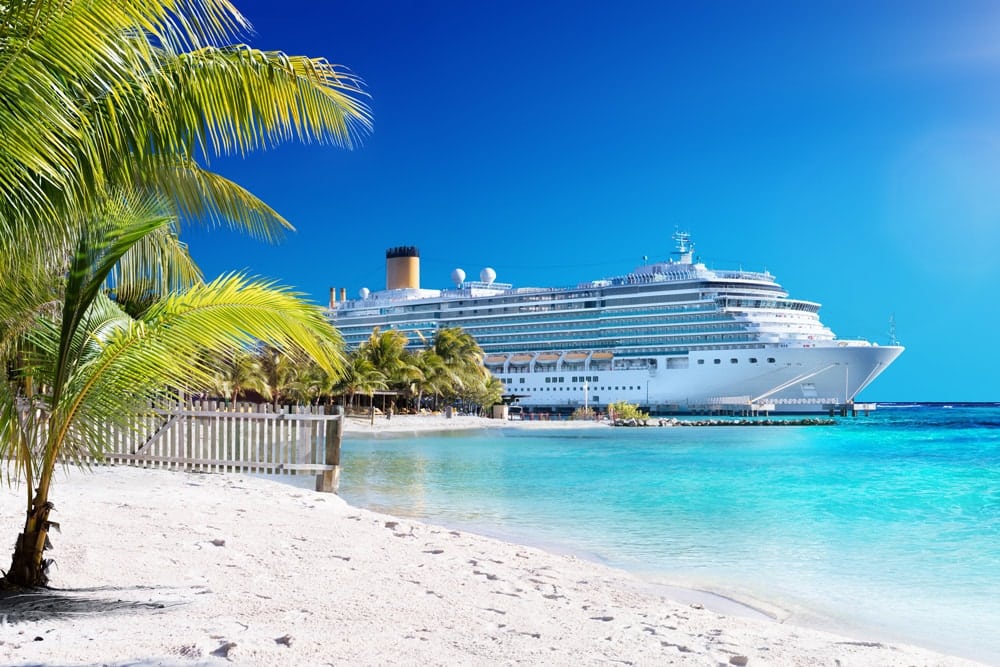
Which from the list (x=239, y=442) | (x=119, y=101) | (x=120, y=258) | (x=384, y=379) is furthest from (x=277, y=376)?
(x=119, y=101)

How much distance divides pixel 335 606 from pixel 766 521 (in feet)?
26.6

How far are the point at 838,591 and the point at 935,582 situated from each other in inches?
45.7

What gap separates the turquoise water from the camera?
21.5 ft

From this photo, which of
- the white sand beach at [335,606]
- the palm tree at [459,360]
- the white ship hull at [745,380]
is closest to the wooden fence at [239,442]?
the white sand beach at [335,606]

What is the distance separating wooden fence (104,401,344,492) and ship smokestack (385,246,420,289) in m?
75.7

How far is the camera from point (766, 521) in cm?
1134

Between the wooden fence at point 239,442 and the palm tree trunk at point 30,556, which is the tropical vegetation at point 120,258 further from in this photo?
the wooden fence at point 239,442

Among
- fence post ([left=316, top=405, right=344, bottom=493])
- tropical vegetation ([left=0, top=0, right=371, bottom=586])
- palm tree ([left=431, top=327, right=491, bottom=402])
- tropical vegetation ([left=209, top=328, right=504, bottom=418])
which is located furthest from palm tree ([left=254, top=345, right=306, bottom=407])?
tropical vegetation ([left=0, top=0, right=371, bottom=586])

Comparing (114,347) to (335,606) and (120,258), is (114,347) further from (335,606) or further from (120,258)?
(335,606)

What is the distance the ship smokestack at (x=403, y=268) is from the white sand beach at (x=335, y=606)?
8047 centimetres

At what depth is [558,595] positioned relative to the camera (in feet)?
18.0

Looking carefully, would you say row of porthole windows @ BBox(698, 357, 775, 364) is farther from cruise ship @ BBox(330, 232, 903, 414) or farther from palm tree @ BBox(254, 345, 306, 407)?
palm tree @ BBox(254, 345, 306, 407)

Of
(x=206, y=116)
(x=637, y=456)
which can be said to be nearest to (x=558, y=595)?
(x=206, y=116)

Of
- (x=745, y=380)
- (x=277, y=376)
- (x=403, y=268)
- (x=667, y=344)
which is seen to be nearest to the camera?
(x=277, y=376)
